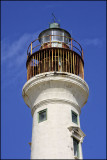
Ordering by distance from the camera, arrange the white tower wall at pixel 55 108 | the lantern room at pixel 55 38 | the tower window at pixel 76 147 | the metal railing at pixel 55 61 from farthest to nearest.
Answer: the lantern room at pixel 55 38, the metal railing at pixel 55 61, the tower window at pixel 76 147, the white tower wall at pixel 55 108

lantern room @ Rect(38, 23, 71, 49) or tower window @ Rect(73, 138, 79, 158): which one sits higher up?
lantern room @ Rect(38, 23, 71, 49)

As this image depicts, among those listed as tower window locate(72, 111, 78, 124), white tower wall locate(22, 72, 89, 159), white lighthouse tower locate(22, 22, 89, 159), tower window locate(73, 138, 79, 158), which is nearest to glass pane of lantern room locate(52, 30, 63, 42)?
white lighthouse tower locate(22, 22, 89, 159)

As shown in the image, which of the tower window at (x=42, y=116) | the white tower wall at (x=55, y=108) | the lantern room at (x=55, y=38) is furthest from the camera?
the lantern room at (x=55, y=38)

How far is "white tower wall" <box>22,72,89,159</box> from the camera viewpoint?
66.1 ft

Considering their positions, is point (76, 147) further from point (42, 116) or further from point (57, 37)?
point (57, 37)

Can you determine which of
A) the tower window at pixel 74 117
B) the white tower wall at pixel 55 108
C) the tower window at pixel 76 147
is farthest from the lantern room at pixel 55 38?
the tower window at pixel 76 147

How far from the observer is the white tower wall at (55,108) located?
20156 millimetres

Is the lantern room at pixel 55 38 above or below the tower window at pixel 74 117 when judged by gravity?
above

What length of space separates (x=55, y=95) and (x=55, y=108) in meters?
0.85

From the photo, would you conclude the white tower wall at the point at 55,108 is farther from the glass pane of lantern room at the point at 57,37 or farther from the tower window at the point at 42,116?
the glass pane of lantern room at the point at 57,37

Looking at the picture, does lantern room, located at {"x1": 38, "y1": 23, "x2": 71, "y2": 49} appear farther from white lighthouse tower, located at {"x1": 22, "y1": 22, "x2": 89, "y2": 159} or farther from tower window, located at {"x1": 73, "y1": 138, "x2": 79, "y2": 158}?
tower window, located at {"x1": 73, "y1": 138, "x2": 79, "y2": 158}

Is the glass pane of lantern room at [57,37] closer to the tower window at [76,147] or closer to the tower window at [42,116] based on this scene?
the tower window at [42,116]

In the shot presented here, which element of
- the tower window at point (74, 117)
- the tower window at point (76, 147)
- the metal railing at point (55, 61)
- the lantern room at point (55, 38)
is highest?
the lantern room at point (55, 38)

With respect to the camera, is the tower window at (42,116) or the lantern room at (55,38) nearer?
the tower window at (42,116)
